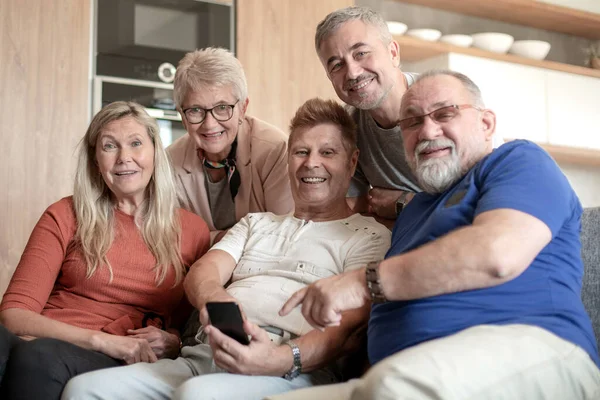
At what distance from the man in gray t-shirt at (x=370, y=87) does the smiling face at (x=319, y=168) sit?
149 millimetres

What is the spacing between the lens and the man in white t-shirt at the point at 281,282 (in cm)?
167

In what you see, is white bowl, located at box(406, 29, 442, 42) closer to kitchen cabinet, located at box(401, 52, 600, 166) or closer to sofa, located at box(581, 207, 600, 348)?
kitchen cabinet, located at box(401, 52, 600, 166)

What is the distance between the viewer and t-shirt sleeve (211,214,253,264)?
207 centimetres

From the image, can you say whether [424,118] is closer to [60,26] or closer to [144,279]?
[144,279]

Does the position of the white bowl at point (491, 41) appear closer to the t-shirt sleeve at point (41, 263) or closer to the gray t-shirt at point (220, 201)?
the gray t-shirt at point (220, 201)

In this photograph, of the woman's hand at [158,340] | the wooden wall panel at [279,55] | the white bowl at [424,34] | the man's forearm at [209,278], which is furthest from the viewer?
the white bowl at [424,34]

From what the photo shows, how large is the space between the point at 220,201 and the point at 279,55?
1776 millimetres

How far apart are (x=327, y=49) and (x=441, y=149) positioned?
731mm

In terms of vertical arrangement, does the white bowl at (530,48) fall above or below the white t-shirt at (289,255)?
above

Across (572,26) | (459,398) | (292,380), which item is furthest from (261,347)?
(572,26)

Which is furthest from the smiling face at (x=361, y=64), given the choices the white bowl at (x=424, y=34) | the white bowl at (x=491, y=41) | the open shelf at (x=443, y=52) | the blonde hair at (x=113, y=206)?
the white bowl at (x=491, y=41)

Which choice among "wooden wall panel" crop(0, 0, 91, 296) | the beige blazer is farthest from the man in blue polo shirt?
"wooden wall panel" crop(0, 0, 91, 296)

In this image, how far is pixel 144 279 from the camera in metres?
2.12

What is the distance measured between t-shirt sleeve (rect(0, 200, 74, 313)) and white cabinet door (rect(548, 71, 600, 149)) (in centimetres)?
367
